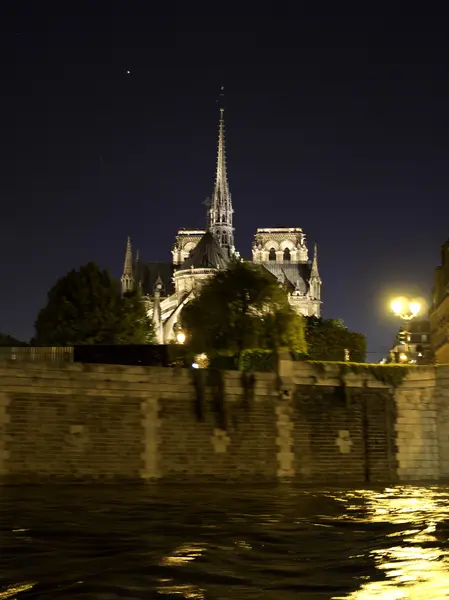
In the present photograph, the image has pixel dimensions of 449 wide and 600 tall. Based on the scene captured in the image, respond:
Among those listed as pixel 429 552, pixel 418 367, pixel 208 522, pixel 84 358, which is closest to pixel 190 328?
pixel 84 358

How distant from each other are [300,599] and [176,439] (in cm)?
2109

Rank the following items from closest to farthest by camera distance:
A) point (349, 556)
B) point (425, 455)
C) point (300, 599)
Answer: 1. point (300, 599)
2. point (349, 556)
3. point (425, 455)

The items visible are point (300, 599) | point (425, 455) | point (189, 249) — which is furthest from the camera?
point (189, 249)

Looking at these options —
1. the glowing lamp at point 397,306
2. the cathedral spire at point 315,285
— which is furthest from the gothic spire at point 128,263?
the glowing lamp at point 397,306

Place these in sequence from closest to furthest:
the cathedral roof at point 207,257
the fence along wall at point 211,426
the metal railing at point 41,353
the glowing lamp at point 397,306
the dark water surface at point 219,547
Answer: the dark water surface at point 219,547 → the fence along wall at point 211,426 → the metal railing at point 41,353 → the glowing lamp at point 397,306 → the cathedral roof at point 207,257

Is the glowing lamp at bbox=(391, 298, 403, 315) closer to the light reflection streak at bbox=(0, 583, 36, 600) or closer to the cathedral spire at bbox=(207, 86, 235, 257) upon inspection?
the light reflection streak at bbox=(0, 583, 36, 600)

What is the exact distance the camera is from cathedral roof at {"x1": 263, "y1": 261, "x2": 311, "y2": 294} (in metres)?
174

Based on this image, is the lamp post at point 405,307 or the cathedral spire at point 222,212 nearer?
the lamp post at point 405,307

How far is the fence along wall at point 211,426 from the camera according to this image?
29.6m

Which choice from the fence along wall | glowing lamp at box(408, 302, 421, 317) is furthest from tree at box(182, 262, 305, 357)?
the fence along wall

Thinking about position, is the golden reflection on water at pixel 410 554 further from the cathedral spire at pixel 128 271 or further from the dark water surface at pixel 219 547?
the cathedral spire at pixel 128 271

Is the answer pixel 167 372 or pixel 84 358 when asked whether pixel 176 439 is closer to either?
pixel 167 372

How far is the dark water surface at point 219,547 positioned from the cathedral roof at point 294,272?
149134 millimetres

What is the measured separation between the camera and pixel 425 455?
121ft
